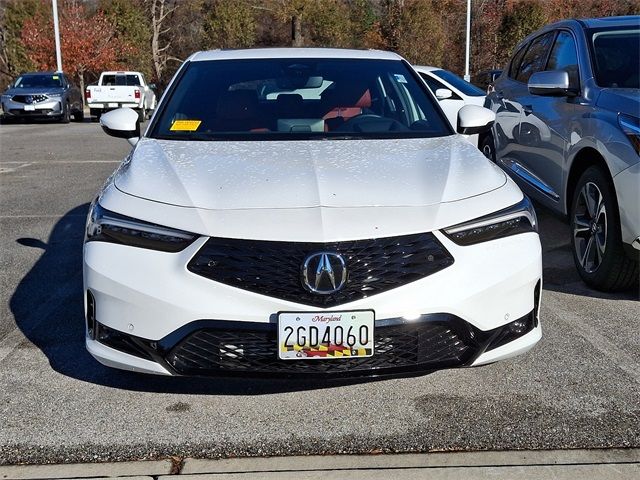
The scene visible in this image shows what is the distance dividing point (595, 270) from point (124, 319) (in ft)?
9.89

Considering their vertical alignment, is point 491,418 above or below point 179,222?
below

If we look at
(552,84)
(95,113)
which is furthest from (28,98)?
(552,84)

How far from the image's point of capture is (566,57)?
5594mm

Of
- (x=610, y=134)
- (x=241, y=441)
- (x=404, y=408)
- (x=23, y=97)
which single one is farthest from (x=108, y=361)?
(x=23, y=97)

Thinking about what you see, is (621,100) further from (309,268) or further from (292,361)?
(292,361)

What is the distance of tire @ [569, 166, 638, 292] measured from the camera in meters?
4.56

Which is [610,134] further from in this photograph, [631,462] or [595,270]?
[631,462]

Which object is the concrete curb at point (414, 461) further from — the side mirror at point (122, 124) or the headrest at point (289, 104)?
the side mirror at point (122, 124)

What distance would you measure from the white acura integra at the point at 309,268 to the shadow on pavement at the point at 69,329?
255 millimetres

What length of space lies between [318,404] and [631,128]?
236cm

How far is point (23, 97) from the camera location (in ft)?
73.6

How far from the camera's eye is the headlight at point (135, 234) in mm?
3051

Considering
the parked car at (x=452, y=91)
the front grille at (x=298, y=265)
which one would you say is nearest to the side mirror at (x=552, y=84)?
the front grille at (x=298, y=265)

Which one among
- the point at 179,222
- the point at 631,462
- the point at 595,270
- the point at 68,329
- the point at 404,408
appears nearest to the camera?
the point at 631,462
